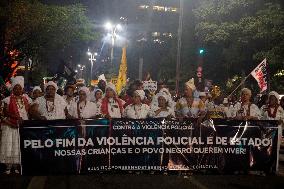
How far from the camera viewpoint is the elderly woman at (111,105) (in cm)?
1034

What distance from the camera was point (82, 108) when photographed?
10164 millimetres

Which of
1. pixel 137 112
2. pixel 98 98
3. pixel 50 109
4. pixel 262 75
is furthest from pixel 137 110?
pixel 262 75

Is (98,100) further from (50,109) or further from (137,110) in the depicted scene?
(50,109)

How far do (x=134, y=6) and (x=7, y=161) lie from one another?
127 meters

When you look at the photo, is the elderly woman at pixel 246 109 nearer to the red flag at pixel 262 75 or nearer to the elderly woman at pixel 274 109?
the elderly woman at pixel 274 109

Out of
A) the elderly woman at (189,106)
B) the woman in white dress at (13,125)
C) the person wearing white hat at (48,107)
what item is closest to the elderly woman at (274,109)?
the elderly woman at (189,106)

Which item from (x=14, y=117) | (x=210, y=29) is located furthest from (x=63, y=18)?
(x=14, y=117)

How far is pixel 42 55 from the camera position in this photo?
27922mm

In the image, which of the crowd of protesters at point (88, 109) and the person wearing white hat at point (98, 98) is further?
the person wearing white hat at point (98, 98)

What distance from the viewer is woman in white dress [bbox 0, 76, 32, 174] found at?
8.87m

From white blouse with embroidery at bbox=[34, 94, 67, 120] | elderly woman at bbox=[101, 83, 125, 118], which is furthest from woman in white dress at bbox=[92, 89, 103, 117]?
white blouse with embroidery at bbox=[34, 94, 67, 120]

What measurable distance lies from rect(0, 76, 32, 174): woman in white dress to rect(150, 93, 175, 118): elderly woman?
251cm

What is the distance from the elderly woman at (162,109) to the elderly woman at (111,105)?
0.77 metres

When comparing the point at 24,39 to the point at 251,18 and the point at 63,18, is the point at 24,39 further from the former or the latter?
the point at 251,18
